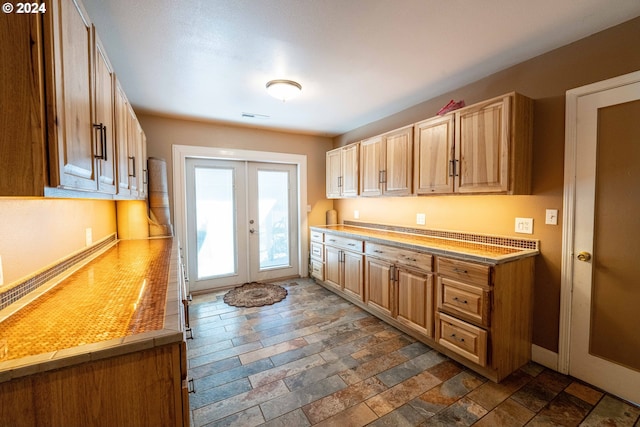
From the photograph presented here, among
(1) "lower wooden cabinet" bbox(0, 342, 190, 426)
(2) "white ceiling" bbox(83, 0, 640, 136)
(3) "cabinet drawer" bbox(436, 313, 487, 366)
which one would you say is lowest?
(3) "cabinet drawer" bbox(436, 313, 487, 366)

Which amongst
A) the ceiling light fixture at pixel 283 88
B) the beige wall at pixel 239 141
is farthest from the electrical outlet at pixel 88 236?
the ceiling light fixture at pixel 283 88

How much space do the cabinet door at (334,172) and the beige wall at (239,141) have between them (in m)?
0.38

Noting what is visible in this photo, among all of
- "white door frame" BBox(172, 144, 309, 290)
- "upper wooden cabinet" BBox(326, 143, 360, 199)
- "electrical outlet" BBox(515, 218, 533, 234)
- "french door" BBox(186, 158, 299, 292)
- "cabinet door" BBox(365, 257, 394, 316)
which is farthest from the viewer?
"french door" BBox(186, 158, 299, 292)

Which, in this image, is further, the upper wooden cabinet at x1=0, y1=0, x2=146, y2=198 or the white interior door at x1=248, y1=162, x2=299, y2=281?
the white interior door at x1=248, y1=162, x2=299, y2=281

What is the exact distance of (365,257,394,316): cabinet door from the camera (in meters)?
2.82

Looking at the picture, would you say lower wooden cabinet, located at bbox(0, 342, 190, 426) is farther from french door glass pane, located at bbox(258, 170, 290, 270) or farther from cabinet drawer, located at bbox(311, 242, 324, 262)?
french door glass pane, located at bbox(258, 170, 290, 270)

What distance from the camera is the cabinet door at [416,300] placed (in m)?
2.40

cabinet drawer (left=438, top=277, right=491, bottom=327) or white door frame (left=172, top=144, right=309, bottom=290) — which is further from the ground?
white door frame (left=172, top=144, right=309, bottom=290)

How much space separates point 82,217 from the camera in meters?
2.03

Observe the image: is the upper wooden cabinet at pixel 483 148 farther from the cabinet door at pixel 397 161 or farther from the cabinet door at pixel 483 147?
the cabinet door at pixel 397 161

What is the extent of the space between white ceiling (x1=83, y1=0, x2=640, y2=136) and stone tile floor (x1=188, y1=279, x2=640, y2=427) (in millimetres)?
2472

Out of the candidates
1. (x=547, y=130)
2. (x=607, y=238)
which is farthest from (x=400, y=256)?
(x=547, y=130)

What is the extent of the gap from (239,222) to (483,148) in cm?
332

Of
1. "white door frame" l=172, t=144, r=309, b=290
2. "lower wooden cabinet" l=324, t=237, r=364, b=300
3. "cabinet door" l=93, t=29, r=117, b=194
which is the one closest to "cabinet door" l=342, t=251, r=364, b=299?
"lower wooden cabinet" l=324, t=237, r=364, b=300
